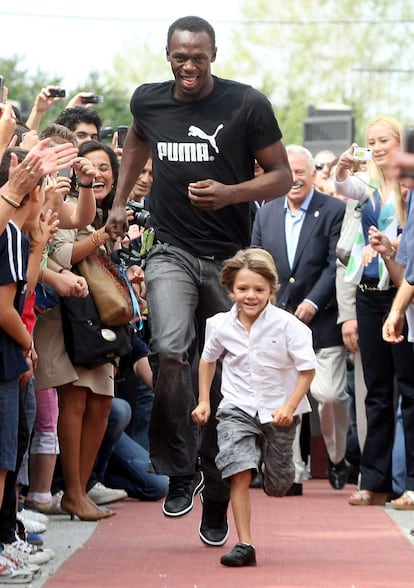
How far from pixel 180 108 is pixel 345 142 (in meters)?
16.6

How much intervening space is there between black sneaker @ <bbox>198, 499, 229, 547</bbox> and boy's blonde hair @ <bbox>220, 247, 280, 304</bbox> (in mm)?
1193

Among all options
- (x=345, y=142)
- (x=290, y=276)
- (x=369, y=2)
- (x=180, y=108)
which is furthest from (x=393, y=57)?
(x=180, y=108)

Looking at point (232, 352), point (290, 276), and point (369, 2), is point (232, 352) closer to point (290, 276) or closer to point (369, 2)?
point (290, 276)

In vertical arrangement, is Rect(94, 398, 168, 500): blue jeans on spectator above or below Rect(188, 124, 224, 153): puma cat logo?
below

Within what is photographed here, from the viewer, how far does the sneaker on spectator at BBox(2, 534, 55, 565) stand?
7.63 metres

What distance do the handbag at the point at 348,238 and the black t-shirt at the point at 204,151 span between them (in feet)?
9.54

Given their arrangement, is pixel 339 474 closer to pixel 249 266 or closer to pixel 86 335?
pixel 86 335

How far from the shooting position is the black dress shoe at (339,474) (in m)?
12.4

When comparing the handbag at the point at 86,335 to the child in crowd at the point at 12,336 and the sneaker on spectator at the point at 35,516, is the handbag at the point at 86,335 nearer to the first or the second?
the sneaker on spectator at the point at 35,516

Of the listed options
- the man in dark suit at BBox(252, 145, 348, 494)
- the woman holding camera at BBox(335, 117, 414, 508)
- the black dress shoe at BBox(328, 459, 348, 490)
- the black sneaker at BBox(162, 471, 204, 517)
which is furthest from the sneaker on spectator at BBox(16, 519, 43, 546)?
the black dress shoe at BBox(328, 459, 348, 490)

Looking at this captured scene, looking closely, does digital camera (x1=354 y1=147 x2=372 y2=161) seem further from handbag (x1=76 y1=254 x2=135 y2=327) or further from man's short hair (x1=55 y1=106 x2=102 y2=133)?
man's short hair (x1=55 y1=106 x2=102 y2=133)

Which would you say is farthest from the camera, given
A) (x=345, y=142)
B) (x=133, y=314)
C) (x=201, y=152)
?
(x=345, y=142)

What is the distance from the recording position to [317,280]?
12289 millimetres

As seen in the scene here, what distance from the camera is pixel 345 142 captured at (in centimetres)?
2489
